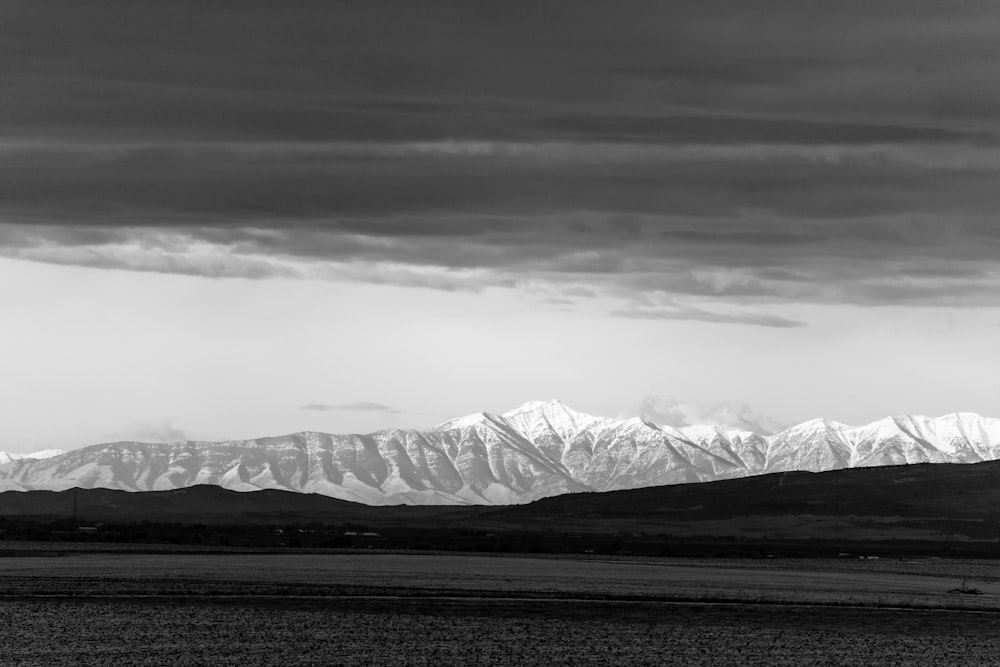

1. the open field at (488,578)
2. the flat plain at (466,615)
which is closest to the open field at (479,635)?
the flat plain at (466,615)

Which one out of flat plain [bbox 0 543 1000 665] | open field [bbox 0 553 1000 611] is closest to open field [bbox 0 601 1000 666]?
flat plain [bbox 0 543 1000 665]

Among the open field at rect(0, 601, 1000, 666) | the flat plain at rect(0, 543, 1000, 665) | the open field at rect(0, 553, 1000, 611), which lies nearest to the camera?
the open field at rect(0, 601, 1000, 666)

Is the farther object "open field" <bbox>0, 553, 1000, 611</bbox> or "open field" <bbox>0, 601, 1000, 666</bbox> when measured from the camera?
"open field" <bbox>0, 553, 1000, 611</bbox>

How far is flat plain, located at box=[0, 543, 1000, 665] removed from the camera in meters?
45.5

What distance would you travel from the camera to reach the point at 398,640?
48.5 meters

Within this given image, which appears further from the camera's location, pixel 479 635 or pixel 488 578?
pixel 488 578

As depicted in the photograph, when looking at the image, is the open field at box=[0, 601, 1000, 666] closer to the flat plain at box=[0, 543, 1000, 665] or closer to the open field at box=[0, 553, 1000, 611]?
the flat plain at box=[0, 543, 1000, 665]

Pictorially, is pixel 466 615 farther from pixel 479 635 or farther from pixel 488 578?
pixel 488 578

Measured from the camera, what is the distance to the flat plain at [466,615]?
1791 inches

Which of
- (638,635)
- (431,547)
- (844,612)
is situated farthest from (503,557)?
(638,635)

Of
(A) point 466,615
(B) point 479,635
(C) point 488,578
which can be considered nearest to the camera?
(B) point 479,635

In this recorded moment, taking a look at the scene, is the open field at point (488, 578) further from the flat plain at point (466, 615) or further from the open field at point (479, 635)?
the open field at point (479, 635)

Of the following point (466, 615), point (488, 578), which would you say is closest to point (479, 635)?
point (466, 615)

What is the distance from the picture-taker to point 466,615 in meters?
57.8
